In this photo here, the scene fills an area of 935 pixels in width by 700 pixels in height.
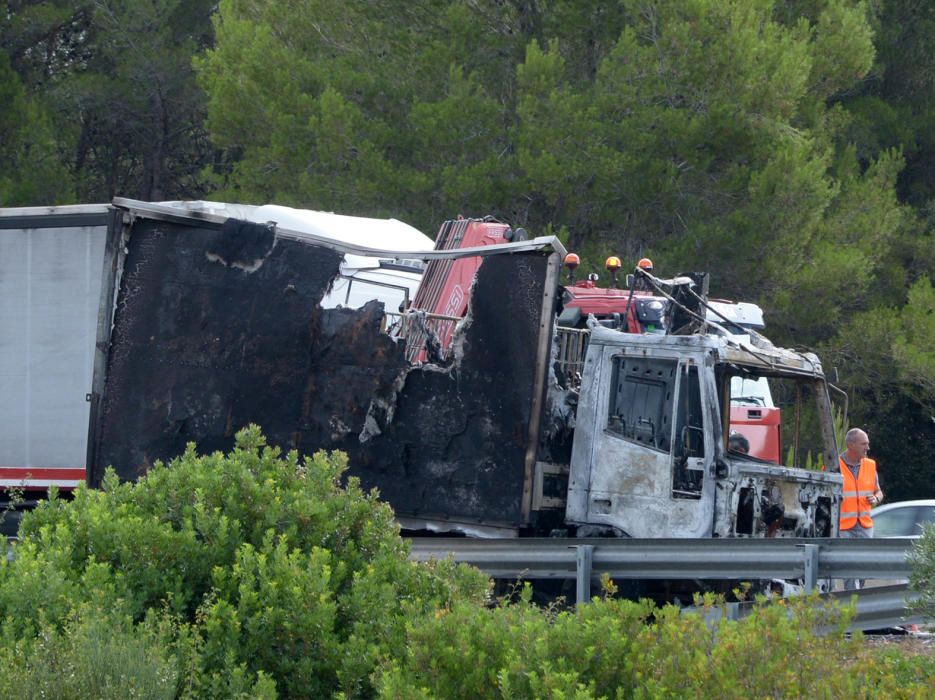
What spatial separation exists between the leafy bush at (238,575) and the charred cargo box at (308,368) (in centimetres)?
261

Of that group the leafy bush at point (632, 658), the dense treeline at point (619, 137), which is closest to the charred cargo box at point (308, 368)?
the leafy bush at point (632, 658)

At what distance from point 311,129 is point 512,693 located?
16.7 m

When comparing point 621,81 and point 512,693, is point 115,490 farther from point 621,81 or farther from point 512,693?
point 621,81

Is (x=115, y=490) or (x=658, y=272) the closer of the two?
(x=115, y=490)

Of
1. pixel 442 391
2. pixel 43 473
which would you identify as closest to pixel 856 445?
pixel 442 391

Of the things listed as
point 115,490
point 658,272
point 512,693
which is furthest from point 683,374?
point 658,272

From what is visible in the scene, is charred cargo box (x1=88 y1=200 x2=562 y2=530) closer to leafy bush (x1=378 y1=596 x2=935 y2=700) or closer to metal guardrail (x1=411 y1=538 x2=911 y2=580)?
metal guardrail (x1=411 y1=538 x2=911 y2=580)

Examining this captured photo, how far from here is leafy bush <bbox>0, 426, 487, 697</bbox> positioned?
4.62 m

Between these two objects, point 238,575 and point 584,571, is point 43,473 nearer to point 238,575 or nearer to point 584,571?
point 584,571

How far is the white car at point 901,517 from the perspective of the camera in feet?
43.2

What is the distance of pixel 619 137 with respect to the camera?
19.0 meters

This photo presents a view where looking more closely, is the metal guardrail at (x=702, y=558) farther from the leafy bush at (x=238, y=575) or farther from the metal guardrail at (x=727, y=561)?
the leafy bush at (x=238, y=575)

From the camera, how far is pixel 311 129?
19.8 meters

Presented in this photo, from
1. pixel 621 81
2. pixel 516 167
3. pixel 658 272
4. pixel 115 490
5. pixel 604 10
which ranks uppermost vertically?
pixel 604 10
